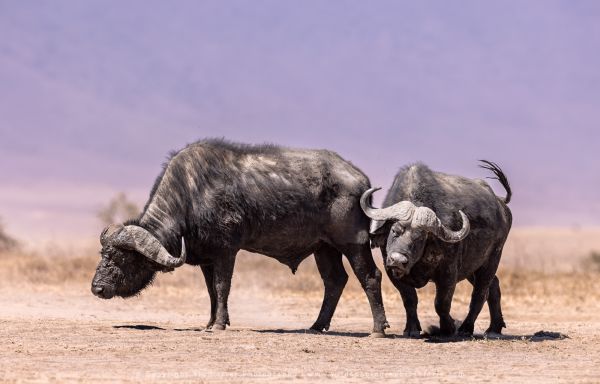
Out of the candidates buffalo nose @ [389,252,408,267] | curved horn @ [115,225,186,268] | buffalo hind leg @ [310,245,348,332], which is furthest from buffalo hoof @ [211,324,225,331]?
buffalo nose @ [389,252,408,267]

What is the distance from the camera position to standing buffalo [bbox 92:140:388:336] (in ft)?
45.6

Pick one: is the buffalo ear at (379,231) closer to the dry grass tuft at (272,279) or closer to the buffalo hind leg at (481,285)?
the buffalo hind leg at (481,285)

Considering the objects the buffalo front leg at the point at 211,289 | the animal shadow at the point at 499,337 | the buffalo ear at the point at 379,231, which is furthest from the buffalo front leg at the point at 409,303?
the buffalo front leg at the point at 211,289

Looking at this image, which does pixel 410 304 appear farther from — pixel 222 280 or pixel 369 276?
pixel 222 280

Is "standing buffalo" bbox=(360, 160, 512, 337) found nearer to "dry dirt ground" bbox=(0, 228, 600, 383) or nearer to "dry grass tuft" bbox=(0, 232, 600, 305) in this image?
"dry dirt ground" bbox=(0, 228, 600, 383)

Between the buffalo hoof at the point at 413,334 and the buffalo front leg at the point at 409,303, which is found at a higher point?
the buffalo front leg at the point at 409,303

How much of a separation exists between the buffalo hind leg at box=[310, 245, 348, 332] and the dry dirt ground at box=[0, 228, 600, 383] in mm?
516

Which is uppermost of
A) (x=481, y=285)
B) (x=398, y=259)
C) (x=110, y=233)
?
(x=110, y=233)

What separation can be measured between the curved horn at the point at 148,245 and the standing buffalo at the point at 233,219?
0.04 ft

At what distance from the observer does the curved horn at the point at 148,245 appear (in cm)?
1356

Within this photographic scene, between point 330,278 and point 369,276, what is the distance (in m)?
0.77

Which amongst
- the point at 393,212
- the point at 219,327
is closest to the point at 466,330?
the point at 393,212

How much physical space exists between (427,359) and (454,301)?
1090cm

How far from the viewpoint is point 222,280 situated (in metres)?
14.0
